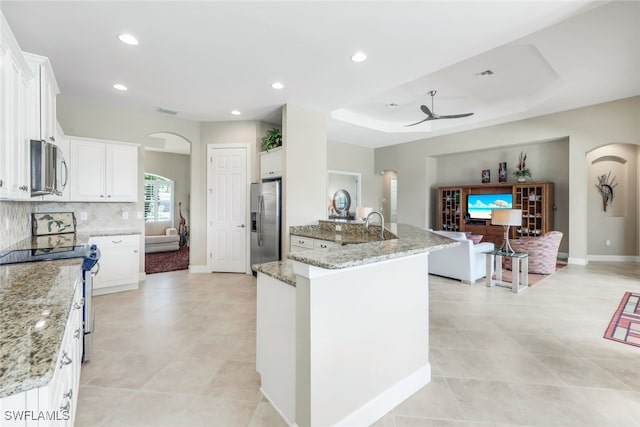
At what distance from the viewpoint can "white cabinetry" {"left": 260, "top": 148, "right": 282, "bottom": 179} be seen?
4.66 meters

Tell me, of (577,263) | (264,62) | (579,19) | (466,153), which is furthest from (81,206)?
(577,263)

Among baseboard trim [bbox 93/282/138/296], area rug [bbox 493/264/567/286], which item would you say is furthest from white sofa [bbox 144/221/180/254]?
area rug [bbox 493/264/567/286]

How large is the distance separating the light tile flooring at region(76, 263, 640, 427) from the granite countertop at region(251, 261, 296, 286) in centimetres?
84

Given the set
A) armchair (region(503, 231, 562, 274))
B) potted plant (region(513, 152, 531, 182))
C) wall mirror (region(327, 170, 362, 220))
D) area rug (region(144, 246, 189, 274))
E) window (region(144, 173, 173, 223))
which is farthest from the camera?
window (region(144, 173, 173, 223))

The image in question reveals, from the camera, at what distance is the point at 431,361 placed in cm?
231

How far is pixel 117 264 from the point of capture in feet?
13.3

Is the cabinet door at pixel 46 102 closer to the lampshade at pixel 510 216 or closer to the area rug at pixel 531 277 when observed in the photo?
the lampshade at pixel 510 216

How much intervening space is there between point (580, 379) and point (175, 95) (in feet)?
17.3

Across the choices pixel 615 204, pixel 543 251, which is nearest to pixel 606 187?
pixel 615 204

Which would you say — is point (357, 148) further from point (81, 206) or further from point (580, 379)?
point (580, 379)

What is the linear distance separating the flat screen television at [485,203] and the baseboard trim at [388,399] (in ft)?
20.3

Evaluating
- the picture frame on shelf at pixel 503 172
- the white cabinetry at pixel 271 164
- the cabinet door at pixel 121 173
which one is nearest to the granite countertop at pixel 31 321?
the cabinet door at pixel 121 173

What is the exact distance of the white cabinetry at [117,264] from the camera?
395cm

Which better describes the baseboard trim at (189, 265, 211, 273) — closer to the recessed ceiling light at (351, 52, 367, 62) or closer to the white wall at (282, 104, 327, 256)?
the white wall at (282, 104, 327, 256)
